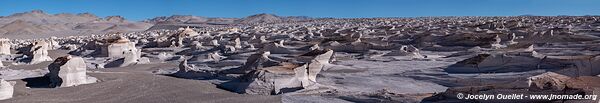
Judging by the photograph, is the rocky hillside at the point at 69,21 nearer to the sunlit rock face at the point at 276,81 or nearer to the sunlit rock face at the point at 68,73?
the sunlit rock face at the point at 68,73

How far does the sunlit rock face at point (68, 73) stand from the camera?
9.31 metres

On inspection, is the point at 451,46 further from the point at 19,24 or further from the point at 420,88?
the point at 19,24

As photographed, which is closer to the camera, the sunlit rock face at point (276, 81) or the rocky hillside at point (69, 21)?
the sunlit rock face at point (276, 81)

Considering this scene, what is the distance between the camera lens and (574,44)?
47.1 ft

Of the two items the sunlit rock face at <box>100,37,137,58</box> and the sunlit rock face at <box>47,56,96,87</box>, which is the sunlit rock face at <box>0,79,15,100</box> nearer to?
the sunlit rock face at <box>47,56,96,87</box>

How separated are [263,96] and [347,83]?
1485 millimetres

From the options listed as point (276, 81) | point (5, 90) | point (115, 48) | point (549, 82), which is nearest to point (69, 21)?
point (115, 48)

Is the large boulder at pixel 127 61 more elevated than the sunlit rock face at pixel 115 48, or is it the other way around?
the sunlit rock face at pixel 115 48

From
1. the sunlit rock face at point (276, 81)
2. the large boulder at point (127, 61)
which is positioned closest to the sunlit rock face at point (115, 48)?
the large boulder at point (127, 61)

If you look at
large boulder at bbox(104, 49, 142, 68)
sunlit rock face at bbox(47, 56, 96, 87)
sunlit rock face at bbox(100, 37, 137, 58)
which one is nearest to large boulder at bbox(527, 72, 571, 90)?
sunlit rock face at bbox(47, 56, 96, 87)

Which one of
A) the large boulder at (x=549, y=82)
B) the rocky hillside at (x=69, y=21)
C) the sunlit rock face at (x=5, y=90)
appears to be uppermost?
the rocky hillside at (x=69, y=21)

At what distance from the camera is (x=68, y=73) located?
30.8ft

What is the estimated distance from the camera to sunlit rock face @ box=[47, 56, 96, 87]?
367 inches

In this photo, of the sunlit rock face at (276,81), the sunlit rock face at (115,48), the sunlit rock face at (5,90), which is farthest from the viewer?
the sunlit rock face at (115,48)
